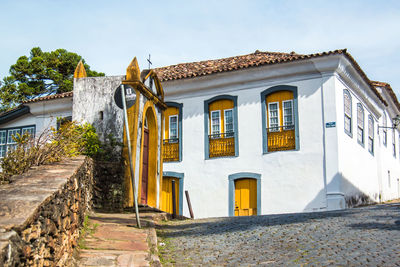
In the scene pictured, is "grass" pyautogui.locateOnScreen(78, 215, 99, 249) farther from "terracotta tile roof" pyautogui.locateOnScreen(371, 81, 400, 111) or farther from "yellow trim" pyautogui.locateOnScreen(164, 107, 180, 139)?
"terracotta tile roof" pyautogui.locateOnScreen(371, 81, 400, 111)

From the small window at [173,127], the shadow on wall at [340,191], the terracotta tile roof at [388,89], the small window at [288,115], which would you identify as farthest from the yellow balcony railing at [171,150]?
the terracotta tile roof at [388,89]

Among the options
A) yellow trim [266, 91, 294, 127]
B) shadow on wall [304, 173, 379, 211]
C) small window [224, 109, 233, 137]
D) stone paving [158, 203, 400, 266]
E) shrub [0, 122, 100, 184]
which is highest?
yellow trim [266, 91, 294, 127]

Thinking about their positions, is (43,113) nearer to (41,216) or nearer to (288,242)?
(288,242)

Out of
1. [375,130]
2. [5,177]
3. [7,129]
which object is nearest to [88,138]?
[5,177]

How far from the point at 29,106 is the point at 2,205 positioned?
18257mm

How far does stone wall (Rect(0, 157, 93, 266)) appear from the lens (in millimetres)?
3500

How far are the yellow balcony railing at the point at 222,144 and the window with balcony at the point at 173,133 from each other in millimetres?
1265

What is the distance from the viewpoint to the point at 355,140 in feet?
58.4

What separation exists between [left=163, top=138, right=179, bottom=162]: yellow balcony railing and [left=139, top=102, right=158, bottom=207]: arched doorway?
5411 millimetres

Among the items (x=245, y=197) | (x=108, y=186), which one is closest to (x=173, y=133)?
(x=245, y=197)

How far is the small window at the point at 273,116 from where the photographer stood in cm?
1675

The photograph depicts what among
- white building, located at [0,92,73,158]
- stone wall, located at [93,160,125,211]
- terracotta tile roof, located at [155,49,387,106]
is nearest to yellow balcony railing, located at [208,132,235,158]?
terracotta tile roof, located at [155,49,387,106]

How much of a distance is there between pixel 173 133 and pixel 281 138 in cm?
413

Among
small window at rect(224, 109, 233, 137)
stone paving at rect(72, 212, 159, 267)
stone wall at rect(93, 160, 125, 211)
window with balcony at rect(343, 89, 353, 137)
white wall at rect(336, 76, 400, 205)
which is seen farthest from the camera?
small window at rect(224, 109, 233, 137)
